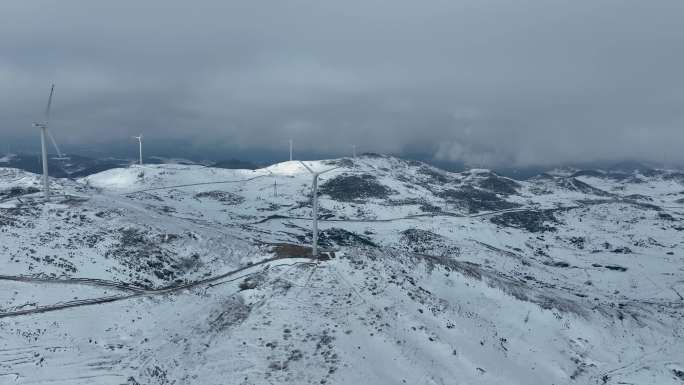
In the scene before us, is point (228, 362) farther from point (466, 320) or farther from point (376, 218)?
point (376, 218)

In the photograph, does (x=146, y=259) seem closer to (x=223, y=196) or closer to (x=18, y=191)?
(x=18, y=191)

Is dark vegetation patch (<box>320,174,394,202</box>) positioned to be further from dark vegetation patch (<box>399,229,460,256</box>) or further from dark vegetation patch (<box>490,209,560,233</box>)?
dark vegetation patch (<box>399,229,460,256</box>)

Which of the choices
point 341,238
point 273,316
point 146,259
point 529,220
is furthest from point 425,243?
point 273,316

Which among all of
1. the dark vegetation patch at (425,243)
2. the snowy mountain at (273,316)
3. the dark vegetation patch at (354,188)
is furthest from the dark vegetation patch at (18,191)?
the dark vegetation patch at (425,243)

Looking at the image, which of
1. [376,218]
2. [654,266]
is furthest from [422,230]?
[654,266]

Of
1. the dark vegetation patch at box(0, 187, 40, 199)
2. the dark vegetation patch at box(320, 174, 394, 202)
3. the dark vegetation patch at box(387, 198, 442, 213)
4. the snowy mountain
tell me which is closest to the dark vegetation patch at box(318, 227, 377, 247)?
the snowy mountain

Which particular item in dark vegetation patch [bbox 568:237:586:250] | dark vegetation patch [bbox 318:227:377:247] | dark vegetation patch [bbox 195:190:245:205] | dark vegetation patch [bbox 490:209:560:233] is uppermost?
dark vegetation patch [bbox 318:227:377:247]
